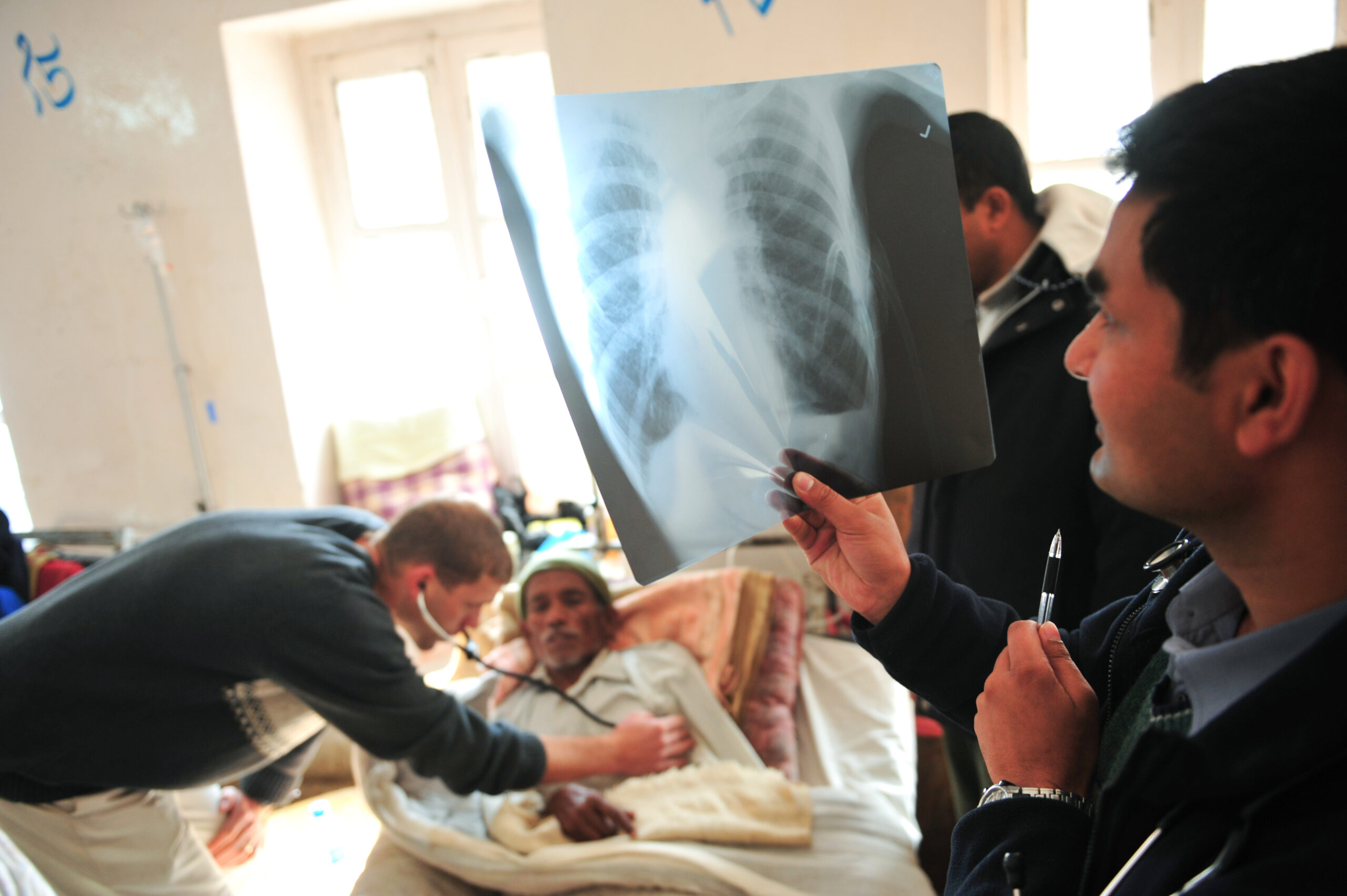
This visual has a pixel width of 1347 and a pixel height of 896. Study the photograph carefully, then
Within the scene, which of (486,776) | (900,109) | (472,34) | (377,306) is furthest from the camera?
(377,306)

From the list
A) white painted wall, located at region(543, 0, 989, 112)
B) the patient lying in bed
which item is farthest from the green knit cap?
white painted wall, located at region(543, 0, 989, 112)

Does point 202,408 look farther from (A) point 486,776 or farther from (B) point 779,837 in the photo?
(B) point 779,837

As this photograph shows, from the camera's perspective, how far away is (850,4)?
221 centimetres

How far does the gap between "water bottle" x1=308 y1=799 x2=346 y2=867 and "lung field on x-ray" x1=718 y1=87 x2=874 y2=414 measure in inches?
58.0

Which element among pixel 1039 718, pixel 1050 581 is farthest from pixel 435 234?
pixel 1039 718

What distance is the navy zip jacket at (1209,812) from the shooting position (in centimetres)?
42

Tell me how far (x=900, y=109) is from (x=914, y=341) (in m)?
0.20

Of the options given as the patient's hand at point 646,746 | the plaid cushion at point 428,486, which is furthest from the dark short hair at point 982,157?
the plaid cushion at point 428,486

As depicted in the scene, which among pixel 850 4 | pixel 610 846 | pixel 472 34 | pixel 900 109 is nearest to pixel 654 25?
pixel 850 4

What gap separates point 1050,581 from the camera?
2.42 ft

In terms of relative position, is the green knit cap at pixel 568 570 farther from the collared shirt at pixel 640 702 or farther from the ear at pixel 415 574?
the ear at pixel 415 574

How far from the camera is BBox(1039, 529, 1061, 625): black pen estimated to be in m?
0.72

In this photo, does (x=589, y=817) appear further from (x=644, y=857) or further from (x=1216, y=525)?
(x=1216, y=525)

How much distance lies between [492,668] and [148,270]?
2.30 m
